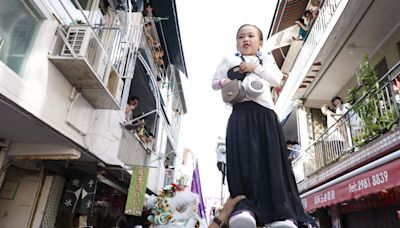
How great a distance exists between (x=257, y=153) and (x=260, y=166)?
0.31 ft

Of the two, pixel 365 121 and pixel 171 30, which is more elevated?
pixel 171 30

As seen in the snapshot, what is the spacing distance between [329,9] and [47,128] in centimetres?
801

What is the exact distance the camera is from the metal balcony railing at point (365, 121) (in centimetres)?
562

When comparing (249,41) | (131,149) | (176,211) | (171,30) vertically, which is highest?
(171,30)

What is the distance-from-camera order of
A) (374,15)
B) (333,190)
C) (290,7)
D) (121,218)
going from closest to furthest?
(333,190) → (374,15) → (121,218) → (290,7)

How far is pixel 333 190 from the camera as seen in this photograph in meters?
6.56

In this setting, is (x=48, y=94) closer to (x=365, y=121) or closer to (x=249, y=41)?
(x=249, y=41)

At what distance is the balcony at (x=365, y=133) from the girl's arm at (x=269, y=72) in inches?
153

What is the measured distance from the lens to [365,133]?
647 centimetres

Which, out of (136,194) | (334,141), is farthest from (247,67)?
(334,141)

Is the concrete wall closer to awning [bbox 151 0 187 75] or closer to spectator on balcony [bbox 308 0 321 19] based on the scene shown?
awning [bbox 151 0 187 75]

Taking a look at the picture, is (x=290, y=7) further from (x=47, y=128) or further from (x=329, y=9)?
(x=47, y=128)

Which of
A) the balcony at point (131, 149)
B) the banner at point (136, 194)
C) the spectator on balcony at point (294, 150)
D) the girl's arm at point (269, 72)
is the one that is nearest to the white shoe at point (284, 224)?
the girl's arm at point (269, 72)

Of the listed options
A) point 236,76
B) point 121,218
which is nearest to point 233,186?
point 236,76
